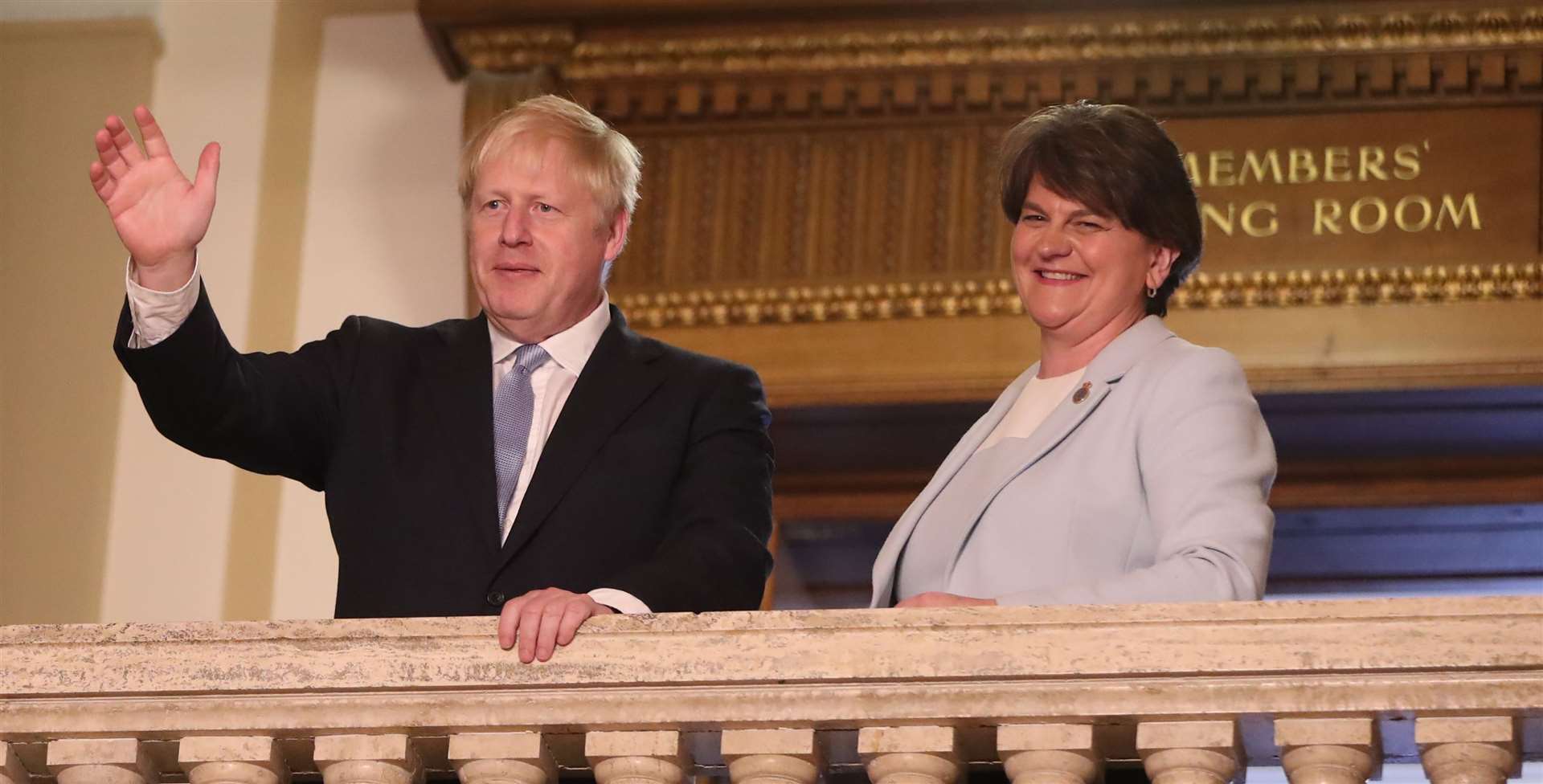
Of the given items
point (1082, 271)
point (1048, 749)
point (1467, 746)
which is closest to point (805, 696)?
point (1048, 749)

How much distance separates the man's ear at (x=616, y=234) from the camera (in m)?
2.69

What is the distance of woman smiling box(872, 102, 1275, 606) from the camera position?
216 cm

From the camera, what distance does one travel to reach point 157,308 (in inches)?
91.7

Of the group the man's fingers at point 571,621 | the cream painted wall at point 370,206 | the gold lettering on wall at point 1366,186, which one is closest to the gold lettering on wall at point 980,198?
the gold lettering on wall at point 1366,186

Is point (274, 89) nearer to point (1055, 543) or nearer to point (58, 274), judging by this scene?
point (58, 274)

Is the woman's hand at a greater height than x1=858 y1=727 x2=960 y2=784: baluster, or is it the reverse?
the woman's hand

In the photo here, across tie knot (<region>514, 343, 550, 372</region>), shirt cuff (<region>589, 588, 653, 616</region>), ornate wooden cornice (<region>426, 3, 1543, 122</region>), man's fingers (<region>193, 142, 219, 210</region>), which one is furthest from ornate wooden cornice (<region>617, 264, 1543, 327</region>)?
shirt cuff (<region>589, 588, 653, 616</region>)

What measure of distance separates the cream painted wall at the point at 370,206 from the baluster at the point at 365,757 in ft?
6.46

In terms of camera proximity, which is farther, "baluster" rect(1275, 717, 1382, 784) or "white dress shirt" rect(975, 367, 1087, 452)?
"white dress shirt" rect(975, 367, 1087, 452)

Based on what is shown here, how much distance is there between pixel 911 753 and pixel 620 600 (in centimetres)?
38

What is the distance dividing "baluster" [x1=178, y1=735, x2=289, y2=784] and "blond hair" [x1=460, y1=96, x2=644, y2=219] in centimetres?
82

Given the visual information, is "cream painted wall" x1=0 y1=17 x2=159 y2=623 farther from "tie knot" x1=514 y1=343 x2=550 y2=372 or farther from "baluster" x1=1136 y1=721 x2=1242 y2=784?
"baluster" x1=1136 y1=721 x2=1242 y2=784

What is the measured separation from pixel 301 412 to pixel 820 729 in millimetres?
804

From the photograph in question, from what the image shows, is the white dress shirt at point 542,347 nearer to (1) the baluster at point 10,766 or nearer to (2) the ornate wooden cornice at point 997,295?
(1) the baluster at point 10,766
